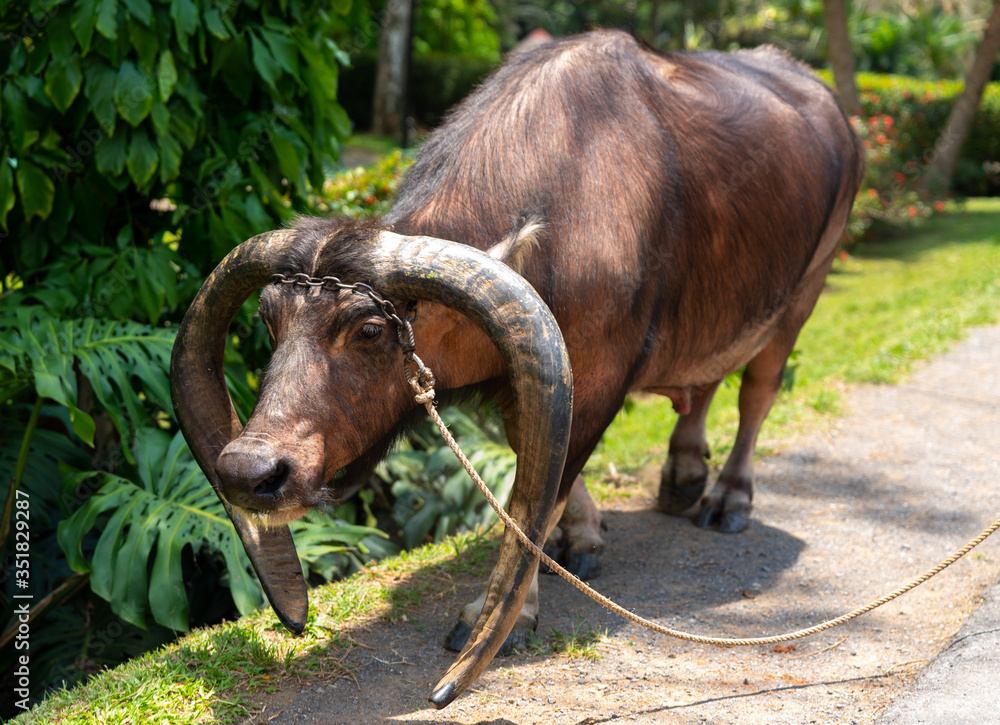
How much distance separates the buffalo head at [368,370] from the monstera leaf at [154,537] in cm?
140

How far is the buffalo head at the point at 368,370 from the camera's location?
2.73 meters

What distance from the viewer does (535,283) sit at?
10.7 ft

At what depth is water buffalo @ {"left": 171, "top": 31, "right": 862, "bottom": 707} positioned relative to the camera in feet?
9.21

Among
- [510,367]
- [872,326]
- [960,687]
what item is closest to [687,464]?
[960,687]

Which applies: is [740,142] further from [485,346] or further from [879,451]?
[879,451]

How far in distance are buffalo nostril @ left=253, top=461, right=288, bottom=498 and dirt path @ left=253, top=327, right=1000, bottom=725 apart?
3.44 ft

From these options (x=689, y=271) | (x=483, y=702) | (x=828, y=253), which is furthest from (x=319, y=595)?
(x=828, y=253)

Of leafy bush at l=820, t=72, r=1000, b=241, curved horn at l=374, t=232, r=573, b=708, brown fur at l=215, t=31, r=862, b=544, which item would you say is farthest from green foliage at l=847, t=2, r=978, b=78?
curved horn at l=374, t=232, r=573, b=708

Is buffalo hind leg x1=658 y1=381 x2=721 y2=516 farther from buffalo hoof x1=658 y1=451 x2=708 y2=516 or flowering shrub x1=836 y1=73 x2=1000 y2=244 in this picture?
flowering shrub x1=836 y1=73 x2=1000 y2=244

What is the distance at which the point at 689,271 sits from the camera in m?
3.90

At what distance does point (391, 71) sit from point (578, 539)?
1849cm

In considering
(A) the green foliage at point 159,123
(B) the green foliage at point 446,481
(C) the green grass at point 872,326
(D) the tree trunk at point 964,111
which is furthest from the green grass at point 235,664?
(D) the tree trunk at point 964,111

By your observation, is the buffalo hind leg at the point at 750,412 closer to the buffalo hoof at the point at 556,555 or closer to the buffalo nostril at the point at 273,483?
the buffalo hoof at the point at 556,555

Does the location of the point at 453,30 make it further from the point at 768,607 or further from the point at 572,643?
the point at 572,643
